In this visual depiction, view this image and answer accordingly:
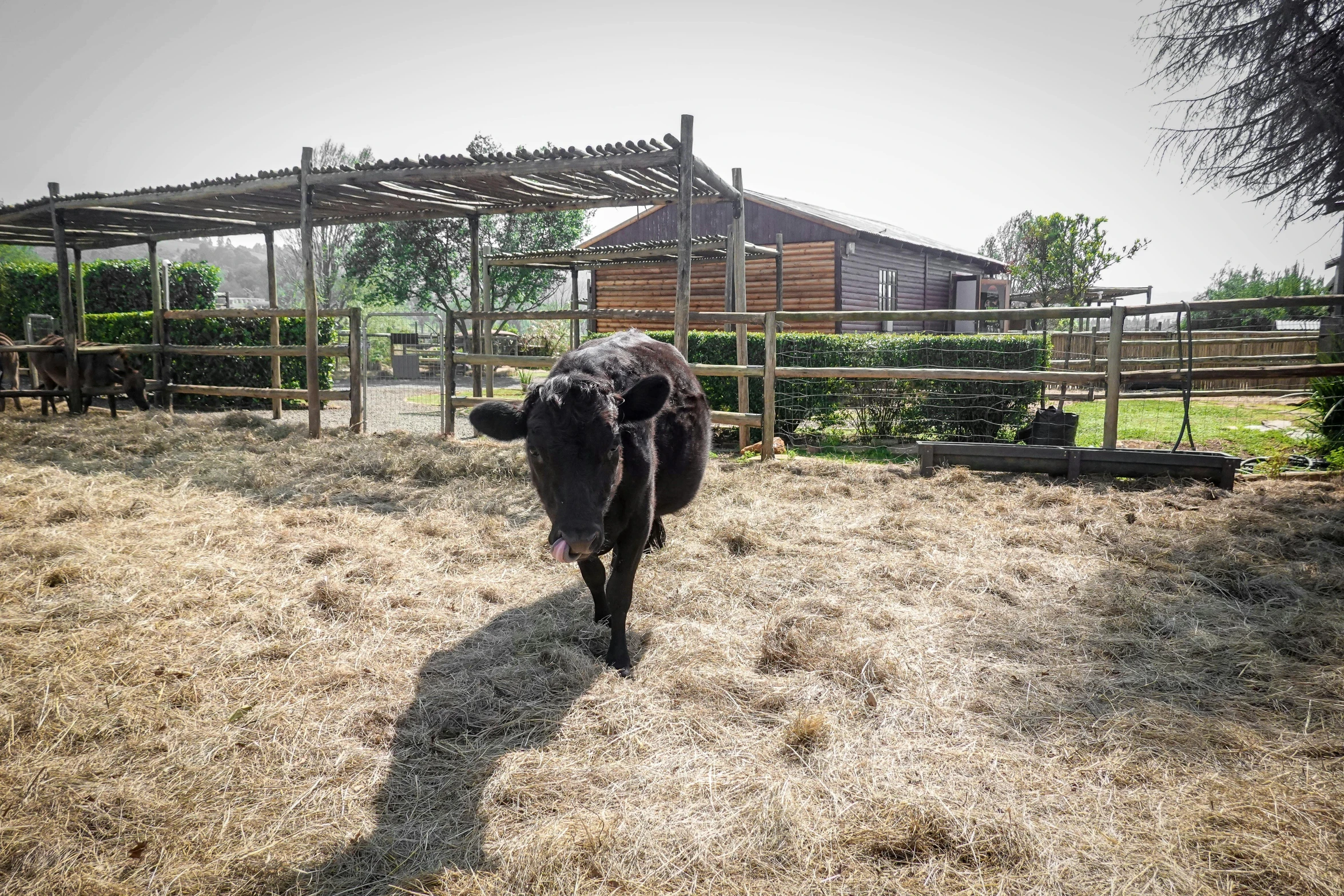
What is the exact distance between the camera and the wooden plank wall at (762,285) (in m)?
20.8

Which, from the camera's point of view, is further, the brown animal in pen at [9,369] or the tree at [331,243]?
the tree at [331,243]

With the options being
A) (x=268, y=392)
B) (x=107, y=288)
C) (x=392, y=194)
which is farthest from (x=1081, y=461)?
(x=107, y=288)

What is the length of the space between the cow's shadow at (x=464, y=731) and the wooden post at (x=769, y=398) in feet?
15.0

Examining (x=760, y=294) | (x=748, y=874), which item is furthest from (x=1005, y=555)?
(x=760, y=294)

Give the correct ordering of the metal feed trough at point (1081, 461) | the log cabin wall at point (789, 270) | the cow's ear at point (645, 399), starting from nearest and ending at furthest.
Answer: the cow's ear at point (645, 399) → the metal feed trough at point (1081, 461) → the log cabin wall at point (789, 270)

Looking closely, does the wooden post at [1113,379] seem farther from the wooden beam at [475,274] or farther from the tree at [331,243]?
the tree at [331,243]

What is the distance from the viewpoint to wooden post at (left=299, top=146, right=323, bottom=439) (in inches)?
360

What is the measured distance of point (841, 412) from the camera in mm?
9891

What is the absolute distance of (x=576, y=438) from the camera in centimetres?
281

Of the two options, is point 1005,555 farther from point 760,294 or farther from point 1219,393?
point 760,294

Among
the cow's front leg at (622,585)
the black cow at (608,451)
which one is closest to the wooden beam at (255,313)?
the black cow at (608,451)

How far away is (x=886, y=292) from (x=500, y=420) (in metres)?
22.1

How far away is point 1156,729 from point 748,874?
178cm

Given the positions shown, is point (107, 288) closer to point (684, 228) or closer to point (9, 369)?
point (9, 369)
